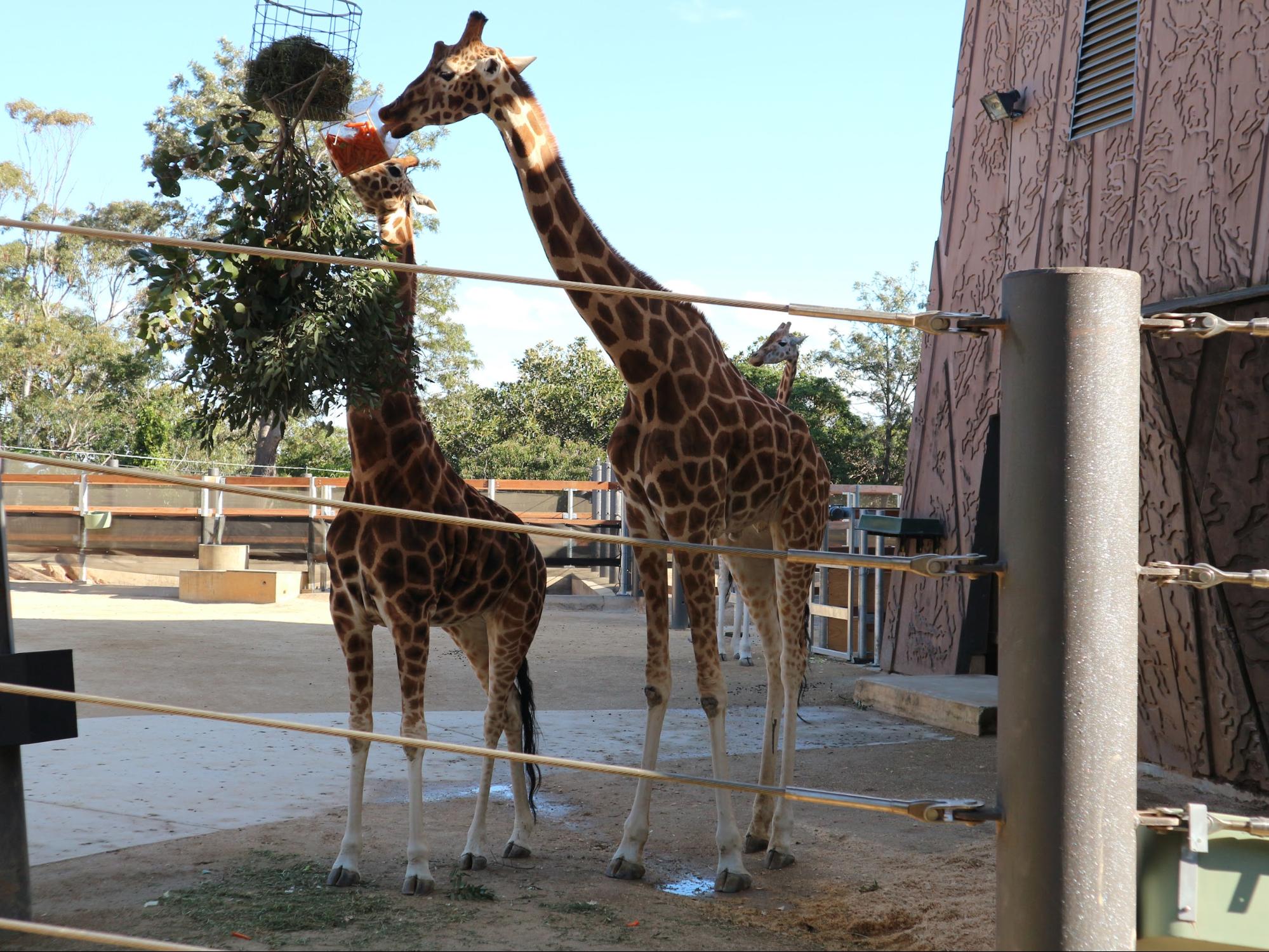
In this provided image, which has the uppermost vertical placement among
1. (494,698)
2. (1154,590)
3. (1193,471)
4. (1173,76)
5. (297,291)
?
(1173,76)

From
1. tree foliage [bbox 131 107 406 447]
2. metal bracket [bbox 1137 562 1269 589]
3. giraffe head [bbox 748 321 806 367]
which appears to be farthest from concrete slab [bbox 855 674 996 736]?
metal bracket [bbox 1137 562 1269 589]

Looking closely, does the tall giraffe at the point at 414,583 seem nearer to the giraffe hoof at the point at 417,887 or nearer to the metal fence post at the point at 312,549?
the giraffe hoof at the point at 417,887

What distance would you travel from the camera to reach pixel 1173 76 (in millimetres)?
6422

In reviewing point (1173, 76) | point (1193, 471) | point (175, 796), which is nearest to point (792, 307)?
point (175, 796)

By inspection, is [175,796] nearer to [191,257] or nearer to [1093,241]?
[191,257]

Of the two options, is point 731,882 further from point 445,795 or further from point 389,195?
point 389,195

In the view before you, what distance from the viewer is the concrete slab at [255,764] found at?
4.74 meters

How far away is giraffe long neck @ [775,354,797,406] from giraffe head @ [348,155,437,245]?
2.86 metres

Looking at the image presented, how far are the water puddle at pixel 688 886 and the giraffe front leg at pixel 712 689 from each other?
1.6 inches

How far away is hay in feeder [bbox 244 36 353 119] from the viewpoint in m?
3.98

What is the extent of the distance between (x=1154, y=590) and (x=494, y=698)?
3.86 metres

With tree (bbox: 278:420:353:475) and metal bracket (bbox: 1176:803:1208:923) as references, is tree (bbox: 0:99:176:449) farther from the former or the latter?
metal bracket (bbox: 1176:803:1208:923)

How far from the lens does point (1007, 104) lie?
8.12m

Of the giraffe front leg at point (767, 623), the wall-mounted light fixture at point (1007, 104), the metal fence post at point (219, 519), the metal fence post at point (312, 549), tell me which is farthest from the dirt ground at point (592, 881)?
the metal fence post at point (219, 519)
